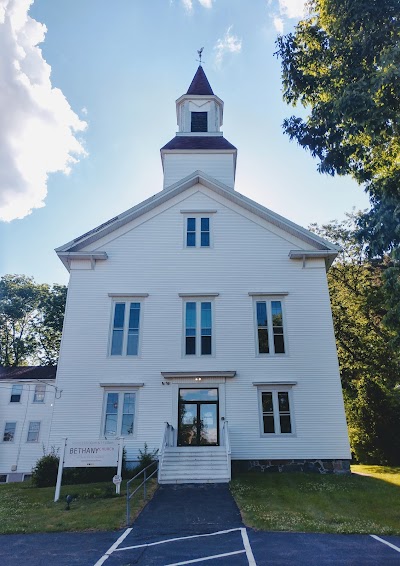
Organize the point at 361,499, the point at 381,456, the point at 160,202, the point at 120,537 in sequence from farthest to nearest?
the point at 381,456, the point at 160,202, the point at 361,499, the point at 120,537

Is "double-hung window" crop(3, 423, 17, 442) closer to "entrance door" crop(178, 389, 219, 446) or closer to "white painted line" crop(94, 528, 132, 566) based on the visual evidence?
"entrance door" crop(178, 389, 219, 446)

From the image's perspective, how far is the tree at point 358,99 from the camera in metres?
12.7

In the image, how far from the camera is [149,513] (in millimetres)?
9203

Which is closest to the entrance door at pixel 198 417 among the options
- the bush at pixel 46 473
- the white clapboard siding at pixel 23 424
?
the bush at pixel 46 473

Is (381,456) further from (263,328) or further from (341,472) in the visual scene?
(263,328)

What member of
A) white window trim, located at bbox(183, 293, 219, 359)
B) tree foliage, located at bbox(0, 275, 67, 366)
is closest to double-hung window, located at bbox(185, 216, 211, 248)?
white window trim, located at bbox(183, 293, 219, 359)

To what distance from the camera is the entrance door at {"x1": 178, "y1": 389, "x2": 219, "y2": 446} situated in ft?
50.4

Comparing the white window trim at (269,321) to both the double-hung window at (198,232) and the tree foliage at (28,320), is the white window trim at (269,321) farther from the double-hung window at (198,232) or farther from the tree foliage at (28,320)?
the tree foliage at (28,320)

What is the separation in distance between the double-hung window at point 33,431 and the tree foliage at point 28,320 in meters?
16.7

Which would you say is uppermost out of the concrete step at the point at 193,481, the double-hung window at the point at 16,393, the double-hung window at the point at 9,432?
the double-hung window at the point at 16,393

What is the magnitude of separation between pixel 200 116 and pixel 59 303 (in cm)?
2528

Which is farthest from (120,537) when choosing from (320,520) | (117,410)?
(117,410)

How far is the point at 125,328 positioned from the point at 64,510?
7981mm

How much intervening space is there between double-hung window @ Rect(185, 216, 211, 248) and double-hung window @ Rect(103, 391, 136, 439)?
7412 mm
